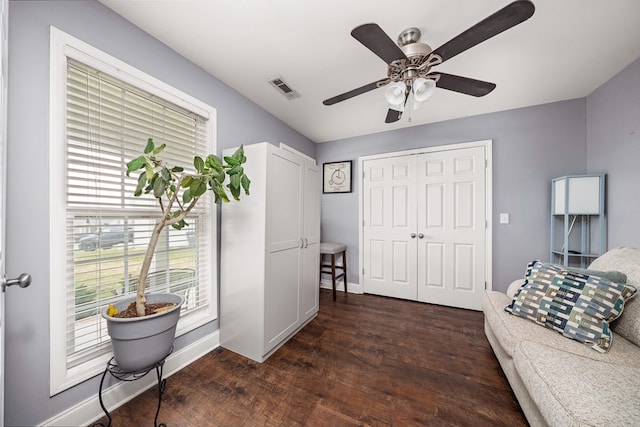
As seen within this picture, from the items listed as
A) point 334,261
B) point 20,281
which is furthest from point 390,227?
point 20,281

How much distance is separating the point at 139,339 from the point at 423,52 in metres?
2.25

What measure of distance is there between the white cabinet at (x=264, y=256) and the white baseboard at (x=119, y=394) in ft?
0.92

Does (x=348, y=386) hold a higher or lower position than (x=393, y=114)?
lower

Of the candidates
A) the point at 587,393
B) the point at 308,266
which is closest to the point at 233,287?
the point at 308,266

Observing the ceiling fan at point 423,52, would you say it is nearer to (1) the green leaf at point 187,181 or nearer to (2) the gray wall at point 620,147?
(1) the green leaf at point 187,181

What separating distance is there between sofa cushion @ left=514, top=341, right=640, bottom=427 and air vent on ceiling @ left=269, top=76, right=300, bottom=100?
8.62 feet

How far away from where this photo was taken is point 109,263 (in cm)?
142

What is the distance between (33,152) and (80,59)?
591mm

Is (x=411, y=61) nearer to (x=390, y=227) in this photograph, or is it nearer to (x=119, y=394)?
(x=390, y=227)

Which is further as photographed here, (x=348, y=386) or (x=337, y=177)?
(x=337, y=177)

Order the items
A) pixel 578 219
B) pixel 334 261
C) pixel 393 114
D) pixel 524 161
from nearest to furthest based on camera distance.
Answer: pixel 393 114 < pixel 578 219 < pixel 524 161 < pixel 334 261

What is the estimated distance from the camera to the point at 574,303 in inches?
52.5

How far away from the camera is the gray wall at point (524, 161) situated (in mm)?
2488

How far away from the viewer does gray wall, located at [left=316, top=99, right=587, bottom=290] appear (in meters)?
2.49
